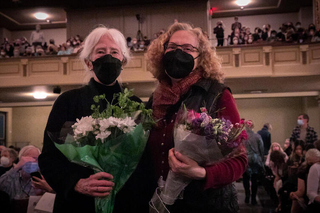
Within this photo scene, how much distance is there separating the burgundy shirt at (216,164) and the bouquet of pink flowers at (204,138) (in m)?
0.08

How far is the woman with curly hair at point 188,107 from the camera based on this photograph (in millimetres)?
1786

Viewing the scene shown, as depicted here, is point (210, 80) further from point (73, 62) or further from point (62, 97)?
point (73, 62)

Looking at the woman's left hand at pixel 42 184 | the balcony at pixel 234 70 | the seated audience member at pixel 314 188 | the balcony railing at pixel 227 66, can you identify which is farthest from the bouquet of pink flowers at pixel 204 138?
the balcony railing at pixel 227 66

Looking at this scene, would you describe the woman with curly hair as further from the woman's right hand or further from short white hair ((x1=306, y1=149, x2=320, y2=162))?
short white hair ((x1=306, y1=149, x2=320, y2=162))

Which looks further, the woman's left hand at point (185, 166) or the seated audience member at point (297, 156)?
the seated audience member at point (297, 156)

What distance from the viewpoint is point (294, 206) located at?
211 inches

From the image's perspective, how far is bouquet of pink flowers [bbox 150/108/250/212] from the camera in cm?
167

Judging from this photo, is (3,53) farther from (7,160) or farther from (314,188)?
(314,188)

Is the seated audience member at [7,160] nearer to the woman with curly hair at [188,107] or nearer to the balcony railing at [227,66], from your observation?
the woman with curly hair at [188,107]

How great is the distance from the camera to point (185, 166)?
1.69 meters

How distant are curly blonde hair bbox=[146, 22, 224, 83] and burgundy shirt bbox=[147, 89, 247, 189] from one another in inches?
8.3

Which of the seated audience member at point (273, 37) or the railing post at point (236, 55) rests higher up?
the seated audience member at point (273, 37)

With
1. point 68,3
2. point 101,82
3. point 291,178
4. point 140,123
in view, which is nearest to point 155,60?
point 101,82

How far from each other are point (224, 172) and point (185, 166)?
8.8 inches
